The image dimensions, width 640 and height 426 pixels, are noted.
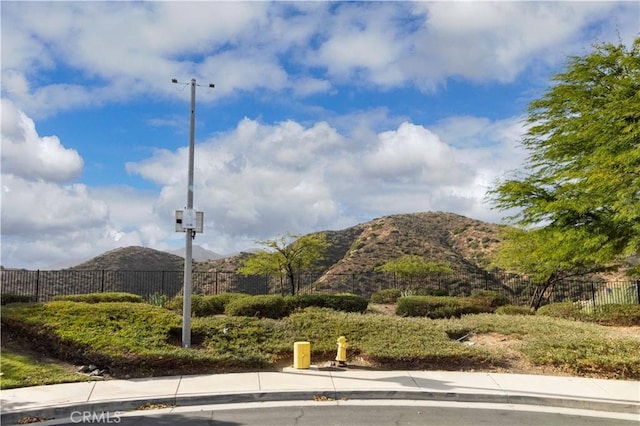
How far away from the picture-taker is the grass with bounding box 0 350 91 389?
9.89 m

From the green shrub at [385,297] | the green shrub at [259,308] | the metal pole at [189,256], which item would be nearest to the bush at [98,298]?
the green shrub at [259,308]

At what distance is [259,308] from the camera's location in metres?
17.6

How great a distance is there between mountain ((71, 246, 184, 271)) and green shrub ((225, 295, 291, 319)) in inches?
1379

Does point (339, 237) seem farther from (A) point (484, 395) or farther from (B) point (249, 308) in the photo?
(A) point (484, 395)

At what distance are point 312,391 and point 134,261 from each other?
1922 inches

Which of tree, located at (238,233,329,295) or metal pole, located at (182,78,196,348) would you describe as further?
tree, located at (238,233,329,295)

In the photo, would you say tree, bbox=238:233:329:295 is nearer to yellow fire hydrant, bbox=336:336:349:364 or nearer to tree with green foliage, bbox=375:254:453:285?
tree with green foliage, bbox=375:254:453:285

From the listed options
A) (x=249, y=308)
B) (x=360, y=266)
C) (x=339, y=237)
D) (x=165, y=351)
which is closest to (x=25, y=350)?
(x=165, y=351)

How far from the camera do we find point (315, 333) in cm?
1348

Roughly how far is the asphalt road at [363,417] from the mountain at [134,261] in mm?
44443

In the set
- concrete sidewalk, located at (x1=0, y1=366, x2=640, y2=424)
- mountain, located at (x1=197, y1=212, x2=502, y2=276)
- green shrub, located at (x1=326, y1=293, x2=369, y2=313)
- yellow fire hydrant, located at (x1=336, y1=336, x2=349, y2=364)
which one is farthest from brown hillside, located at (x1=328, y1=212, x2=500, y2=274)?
concrete sidewalk, located at (x1=0, y1=366, x2=640, y2=424)

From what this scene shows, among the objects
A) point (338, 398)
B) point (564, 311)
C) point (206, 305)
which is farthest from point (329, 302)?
point (338, 398)

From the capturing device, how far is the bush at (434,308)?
19953mm

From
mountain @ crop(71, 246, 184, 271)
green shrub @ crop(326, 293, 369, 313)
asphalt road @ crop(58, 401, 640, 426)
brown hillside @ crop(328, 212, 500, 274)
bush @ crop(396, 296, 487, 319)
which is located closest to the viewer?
asphalt road @ crop(58, 401, 640, 426)
